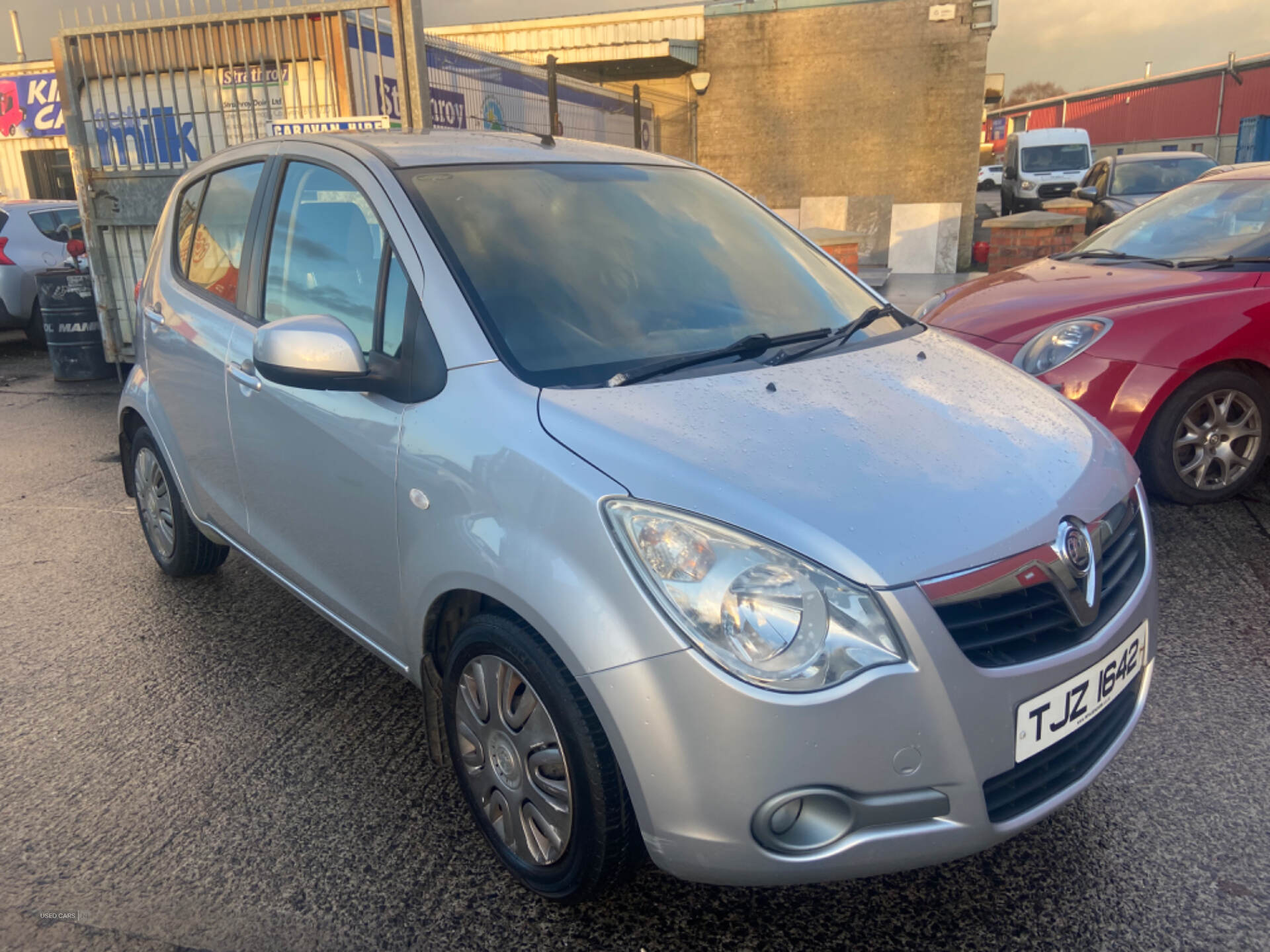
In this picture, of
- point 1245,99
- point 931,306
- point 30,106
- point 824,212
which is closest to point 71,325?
point 931,306

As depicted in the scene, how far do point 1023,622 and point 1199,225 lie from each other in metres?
4.52

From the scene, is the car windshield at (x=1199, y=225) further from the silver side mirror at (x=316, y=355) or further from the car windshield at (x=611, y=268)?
the silver side mirror at (x=316, y=355)

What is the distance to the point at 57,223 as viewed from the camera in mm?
Result: 11391

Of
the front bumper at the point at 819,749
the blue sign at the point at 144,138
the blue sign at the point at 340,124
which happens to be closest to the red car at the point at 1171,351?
the front bumper at the point at 819,749

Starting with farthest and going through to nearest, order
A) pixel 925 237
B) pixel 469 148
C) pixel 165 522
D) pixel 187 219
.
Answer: pixel 925 237
pixel 165 522
pixel 187 219
pixel 469 148

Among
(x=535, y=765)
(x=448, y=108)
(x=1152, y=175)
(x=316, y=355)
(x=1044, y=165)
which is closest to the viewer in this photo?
(x=535, y=765)

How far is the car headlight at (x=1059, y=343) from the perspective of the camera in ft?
14.8

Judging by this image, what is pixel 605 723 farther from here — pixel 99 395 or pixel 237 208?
pixel 99 395

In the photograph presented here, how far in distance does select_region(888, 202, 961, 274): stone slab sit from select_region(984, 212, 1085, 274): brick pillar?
512 cm

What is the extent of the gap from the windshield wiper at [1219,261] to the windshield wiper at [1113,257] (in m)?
0.09

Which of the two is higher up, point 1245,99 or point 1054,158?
point 1245,99

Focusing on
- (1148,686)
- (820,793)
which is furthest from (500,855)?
(1148,686)

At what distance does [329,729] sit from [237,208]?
1806mm

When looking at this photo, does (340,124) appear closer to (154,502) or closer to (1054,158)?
(154,502)
